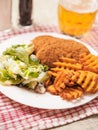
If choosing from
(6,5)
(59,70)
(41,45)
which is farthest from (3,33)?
(59,70)

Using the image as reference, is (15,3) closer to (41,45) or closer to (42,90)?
(41,45)

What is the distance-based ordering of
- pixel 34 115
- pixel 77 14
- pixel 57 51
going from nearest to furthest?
pixel 34 115
pixel 57 51
pixel 77 14

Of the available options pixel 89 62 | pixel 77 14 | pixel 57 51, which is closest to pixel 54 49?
pixel 57 51

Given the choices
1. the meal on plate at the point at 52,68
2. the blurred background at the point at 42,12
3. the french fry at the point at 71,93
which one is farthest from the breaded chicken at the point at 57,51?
the blurred background at the point at 42,12

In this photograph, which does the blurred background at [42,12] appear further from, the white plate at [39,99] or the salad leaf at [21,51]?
the white plate at [39,99]

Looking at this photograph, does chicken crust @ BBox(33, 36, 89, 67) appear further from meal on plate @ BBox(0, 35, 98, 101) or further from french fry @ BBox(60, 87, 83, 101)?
french fry @ BBox(60, 87, 83, 101)

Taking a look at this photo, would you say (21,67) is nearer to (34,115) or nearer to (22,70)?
(22,70)

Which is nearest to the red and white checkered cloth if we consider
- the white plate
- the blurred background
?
the white plate
